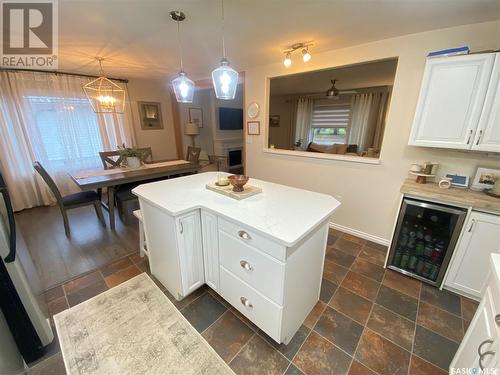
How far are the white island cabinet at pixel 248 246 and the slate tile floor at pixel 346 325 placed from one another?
13 cm

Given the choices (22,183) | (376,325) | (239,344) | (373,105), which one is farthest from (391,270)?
(22,183)

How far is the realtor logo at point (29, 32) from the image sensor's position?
158 cm

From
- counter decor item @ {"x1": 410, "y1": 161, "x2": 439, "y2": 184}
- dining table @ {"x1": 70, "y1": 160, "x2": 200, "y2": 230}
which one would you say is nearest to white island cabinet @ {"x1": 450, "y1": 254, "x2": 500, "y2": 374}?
counter decor item @ {"x1": 410, "y1": 161, "x2": 439, "y2": 184}

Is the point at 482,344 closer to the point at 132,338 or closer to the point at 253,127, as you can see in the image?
the point at 132,338

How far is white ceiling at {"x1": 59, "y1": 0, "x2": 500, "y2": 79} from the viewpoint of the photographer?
148cm

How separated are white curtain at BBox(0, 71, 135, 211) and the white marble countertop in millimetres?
→ 3006

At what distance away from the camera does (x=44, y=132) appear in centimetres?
341

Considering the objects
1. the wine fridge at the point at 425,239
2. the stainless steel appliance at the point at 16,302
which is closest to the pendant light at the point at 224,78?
the stainless steel appliance at the point at 16,302

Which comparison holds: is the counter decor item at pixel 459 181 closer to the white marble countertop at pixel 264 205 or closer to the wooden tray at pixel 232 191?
the white marble countertop at pixel 264 205

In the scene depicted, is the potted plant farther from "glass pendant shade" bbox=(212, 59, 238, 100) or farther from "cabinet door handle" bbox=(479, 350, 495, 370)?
"cabinet door handle" bbox=(479, 350, 495, 370)

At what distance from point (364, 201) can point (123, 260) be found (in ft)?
9.33

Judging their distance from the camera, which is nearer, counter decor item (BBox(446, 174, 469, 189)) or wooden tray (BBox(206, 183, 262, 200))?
wooden tray (BBox(206, 183, 262, 200))

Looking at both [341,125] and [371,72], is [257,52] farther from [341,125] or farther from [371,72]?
[341,125]

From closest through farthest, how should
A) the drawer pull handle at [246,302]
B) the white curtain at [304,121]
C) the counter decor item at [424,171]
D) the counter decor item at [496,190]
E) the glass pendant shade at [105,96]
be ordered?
the drawer pull handle at [246,302], the counter decor item at [496,190], the counter decor item at [424,171], the glass pendant shade at [105,96], the white curtain at [304,121]
